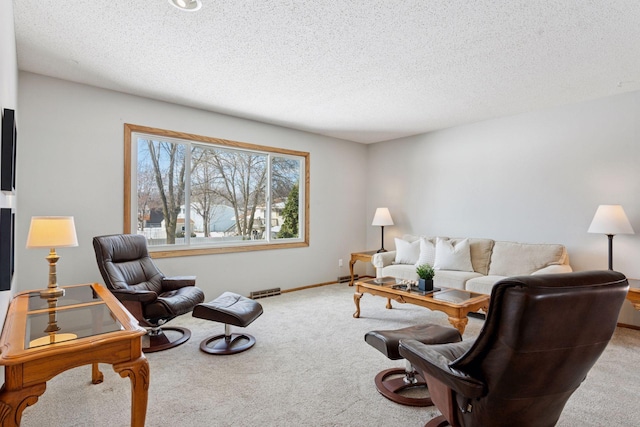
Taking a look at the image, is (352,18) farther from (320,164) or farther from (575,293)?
(320,164)

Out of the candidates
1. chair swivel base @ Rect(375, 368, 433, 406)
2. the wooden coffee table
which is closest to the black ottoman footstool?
chair swivel base @ Rect(375, 368, 433, 406)

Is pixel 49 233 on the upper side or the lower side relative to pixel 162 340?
upper

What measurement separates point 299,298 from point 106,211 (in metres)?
2.61

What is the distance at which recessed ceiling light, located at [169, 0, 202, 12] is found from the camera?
2.14 meters

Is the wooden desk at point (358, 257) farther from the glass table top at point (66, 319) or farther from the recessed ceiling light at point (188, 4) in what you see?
the recessed ceiling light at point (188, 4)

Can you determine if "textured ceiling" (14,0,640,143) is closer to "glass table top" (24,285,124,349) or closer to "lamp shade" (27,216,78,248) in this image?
"lamp shade" (27,216,78,248)

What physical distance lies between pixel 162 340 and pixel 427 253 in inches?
136

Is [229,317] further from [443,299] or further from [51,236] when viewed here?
[443,299]

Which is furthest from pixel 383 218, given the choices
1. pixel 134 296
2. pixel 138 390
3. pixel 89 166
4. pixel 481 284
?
pixel 138 390

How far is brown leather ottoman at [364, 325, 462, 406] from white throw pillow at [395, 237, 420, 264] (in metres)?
2.53

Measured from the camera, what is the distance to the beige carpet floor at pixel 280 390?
78.8 inches

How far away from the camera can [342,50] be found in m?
2.77

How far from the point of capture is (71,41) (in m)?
2.68

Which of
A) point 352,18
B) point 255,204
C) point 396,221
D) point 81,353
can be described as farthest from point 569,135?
point 81,353
